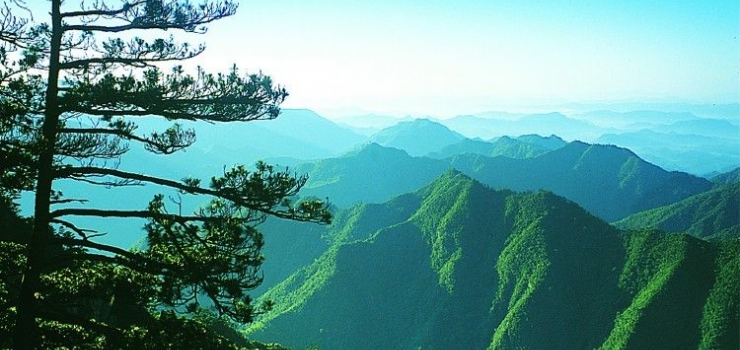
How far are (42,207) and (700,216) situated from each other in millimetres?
184755

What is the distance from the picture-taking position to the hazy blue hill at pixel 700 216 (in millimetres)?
148125

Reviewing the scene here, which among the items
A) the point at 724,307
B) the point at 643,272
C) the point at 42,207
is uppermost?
the point at 42,207

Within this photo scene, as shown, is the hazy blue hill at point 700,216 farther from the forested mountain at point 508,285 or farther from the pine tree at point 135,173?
the pine tree at point 135,173

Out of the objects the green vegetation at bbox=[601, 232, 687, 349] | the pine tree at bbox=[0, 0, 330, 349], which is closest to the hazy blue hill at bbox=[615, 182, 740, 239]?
the green vegetation at bbox=[601, 232, 687, 349]

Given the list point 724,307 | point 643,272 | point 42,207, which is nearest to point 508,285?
point 643,272

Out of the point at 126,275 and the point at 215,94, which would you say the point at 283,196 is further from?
the point at 126,275

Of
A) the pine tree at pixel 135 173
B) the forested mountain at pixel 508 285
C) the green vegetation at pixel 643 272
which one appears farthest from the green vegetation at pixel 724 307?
the pine tree at pixel 135 173

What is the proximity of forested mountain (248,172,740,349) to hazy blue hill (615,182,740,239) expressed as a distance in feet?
236

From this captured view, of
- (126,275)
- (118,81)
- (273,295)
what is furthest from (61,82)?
(273,295)

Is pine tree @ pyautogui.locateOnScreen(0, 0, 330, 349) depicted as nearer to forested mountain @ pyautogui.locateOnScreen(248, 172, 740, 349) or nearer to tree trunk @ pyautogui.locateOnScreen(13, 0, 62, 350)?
tree trunk @ pyautogui.locateOnScreen(13, 0, 62, 350)

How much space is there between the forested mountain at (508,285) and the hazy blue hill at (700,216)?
71908mm

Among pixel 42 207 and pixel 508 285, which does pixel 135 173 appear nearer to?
pixel 42 207

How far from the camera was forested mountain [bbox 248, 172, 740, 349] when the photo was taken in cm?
7456

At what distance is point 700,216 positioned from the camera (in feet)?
509
